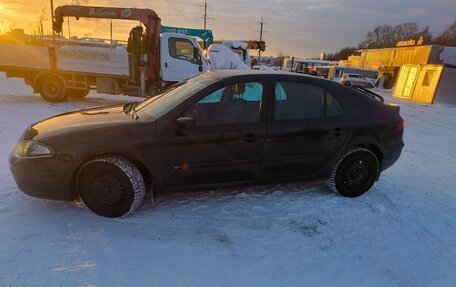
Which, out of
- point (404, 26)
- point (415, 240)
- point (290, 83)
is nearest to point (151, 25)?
point (290, 83)

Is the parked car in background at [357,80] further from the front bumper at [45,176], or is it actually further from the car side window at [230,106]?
the front bumper at [45,176]

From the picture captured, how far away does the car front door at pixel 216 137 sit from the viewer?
357cm

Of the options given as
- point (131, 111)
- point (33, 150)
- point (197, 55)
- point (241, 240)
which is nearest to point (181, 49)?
point (197, 55)

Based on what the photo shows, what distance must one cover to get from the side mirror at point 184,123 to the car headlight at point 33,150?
125 cm

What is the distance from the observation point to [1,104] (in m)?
10.2

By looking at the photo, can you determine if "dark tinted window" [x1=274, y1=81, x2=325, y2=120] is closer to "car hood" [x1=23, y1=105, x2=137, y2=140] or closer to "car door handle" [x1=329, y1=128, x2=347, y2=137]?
"car door handle" [x1=329, y1=128, x2=347, y2=137]

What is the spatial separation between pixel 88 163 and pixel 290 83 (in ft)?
7.78

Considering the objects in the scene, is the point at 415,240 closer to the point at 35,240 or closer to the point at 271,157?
the point at 271,157

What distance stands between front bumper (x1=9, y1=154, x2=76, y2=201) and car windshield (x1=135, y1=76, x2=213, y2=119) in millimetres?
955

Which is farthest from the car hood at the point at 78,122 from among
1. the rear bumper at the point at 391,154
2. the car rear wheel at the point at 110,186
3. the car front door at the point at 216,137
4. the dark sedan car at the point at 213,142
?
the rear bumper at the point at 391,154

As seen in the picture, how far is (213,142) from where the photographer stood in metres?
3.66

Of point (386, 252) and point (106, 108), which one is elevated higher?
point (106, 108)

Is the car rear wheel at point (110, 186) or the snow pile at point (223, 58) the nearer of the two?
the car rear wheel at point (110, 186)

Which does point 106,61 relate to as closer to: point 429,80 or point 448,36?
point 429,80
